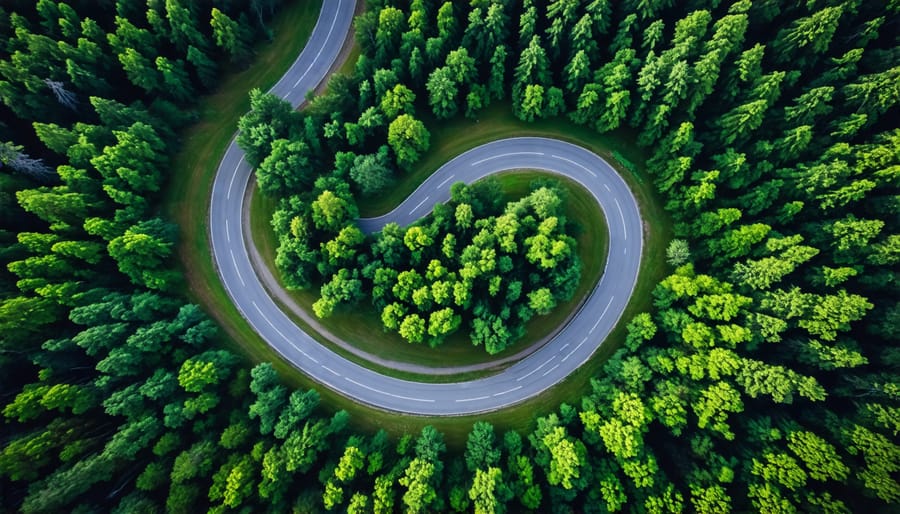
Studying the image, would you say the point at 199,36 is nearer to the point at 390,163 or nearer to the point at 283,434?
the point at 390,163

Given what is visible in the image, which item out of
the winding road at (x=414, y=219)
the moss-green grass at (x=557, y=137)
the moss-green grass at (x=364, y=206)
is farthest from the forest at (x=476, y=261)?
the winding road at (x=414, y=219)

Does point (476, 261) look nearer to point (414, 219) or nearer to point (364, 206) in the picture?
point (414, 219)

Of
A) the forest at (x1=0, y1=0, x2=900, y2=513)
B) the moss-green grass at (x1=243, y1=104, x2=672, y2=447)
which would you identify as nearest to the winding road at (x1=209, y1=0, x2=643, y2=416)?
the moss-green grass at (x1=243, y1=104, x2=672, y2=447)

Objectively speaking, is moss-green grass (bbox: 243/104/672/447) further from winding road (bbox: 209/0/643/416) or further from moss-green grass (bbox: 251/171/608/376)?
moss-green grass (bbox: 251/171/608/376)

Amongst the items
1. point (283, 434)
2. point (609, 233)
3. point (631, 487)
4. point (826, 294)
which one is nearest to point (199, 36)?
point (283, 434)

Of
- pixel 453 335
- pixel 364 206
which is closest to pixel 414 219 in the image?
pixel 364 206

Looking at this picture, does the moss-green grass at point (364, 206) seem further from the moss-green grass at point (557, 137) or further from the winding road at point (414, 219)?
the winding road at point (414, 219)
